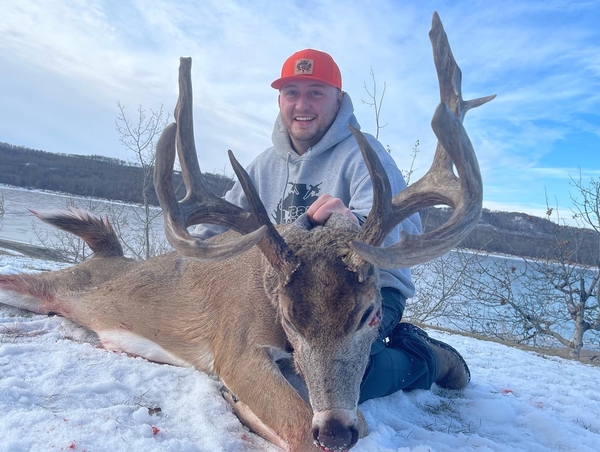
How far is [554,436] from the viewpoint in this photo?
3561 millimetres

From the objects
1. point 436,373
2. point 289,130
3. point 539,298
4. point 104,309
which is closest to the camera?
point 436,373

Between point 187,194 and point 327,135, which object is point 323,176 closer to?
point 327,135

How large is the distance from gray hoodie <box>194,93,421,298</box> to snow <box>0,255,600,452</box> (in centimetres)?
120

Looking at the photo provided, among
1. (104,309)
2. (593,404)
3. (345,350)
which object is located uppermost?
(345,350)

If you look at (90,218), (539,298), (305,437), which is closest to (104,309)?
(90,218)

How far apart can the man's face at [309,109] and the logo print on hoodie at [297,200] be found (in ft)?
1.85

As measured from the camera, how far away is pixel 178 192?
2394 centimetres

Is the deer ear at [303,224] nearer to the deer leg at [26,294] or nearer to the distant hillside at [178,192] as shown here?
the distant hillside at [178,192]

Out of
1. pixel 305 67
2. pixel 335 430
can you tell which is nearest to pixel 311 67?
pixel 305 67

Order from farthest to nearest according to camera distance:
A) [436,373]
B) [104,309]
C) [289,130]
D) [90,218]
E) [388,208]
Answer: [90,218]
[289,130]
[104,309]
[436,373]
[388,208]

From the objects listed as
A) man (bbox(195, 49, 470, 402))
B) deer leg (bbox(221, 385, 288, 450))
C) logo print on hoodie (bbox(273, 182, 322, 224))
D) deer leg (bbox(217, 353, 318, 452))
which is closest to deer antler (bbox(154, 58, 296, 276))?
deer leg (bbox(217, 353, 318, 452))

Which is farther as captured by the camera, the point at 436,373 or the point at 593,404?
the point at 593,404

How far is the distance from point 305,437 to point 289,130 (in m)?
3.48

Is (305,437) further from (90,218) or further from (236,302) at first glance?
(90,218)
